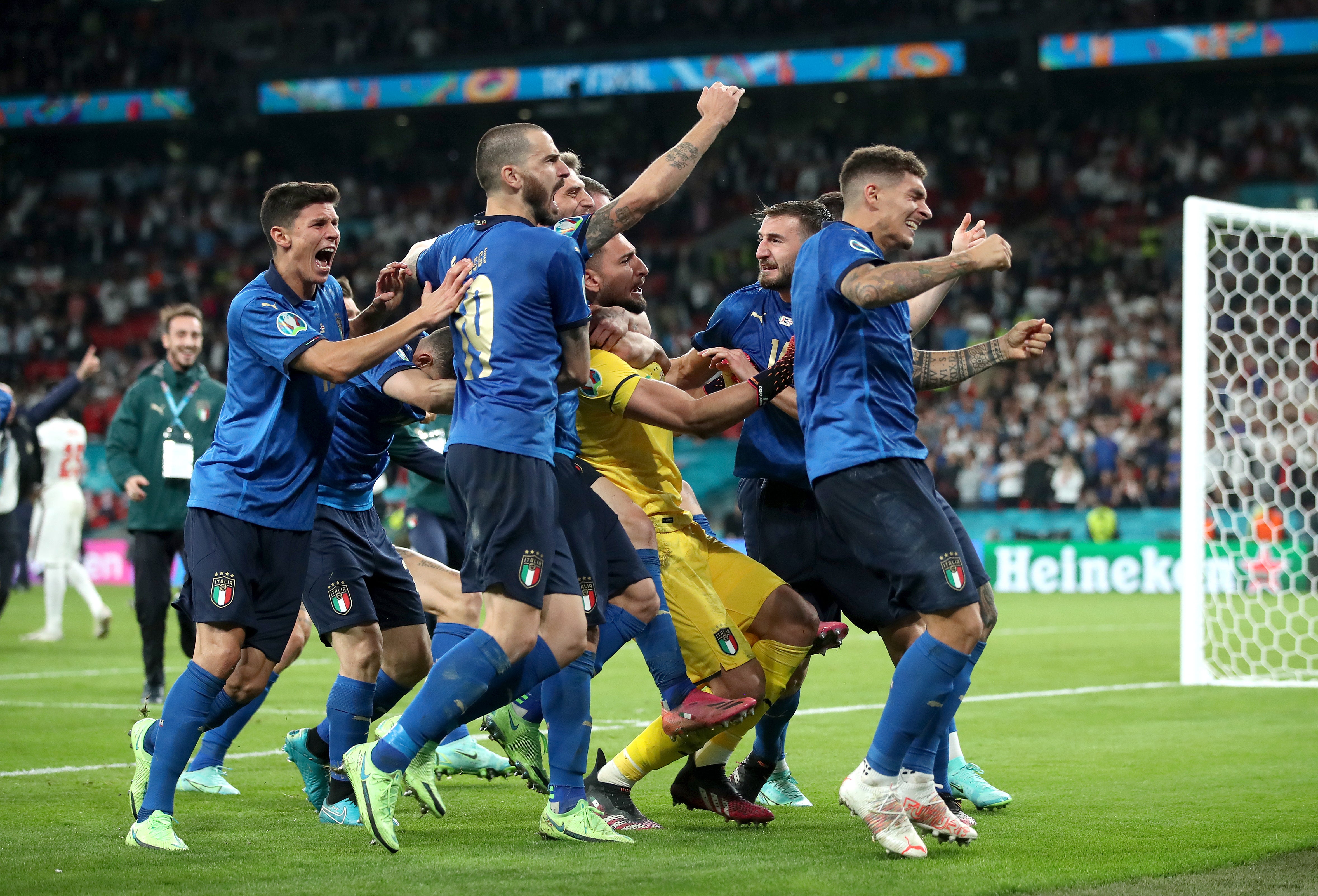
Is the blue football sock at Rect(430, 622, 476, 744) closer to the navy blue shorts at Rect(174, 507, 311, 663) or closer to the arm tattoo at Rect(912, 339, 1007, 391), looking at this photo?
Answer: the navy blue shorts at Rect(174, 507, 311, 663)

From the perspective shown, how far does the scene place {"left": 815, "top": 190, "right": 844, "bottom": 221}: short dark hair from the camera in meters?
6.38

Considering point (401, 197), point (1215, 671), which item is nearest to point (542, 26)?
point (401, 197)

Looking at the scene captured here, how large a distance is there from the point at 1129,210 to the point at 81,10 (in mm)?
23342

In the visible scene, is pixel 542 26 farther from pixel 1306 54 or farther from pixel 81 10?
pixel 1306 54

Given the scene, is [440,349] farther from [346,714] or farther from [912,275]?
[912,275]

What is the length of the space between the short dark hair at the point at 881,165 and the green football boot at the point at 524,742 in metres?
2.62

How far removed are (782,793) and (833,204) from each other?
2.50 meters

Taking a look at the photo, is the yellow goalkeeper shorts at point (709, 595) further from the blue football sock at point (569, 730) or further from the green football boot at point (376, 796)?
the green football boot at point (376, 796)

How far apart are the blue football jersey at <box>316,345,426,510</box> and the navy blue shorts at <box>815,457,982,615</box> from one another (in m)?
1.86

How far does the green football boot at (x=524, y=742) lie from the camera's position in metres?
6.28

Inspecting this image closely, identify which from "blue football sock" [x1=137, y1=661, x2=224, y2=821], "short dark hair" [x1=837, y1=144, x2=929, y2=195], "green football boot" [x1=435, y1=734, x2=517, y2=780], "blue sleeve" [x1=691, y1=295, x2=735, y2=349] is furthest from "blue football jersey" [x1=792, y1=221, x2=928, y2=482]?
"green football boot" [x1=435, y1=734, x2=517, y2=780]

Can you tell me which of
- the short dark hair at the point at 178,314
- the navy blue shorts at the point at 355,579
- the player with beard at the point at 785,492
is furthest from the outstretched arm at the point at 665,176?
the short dark hair at the point at 178,314

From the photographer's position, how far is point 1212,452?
18.5 meters

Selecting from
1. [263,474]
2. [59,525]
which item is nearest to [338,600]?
[263,474]
